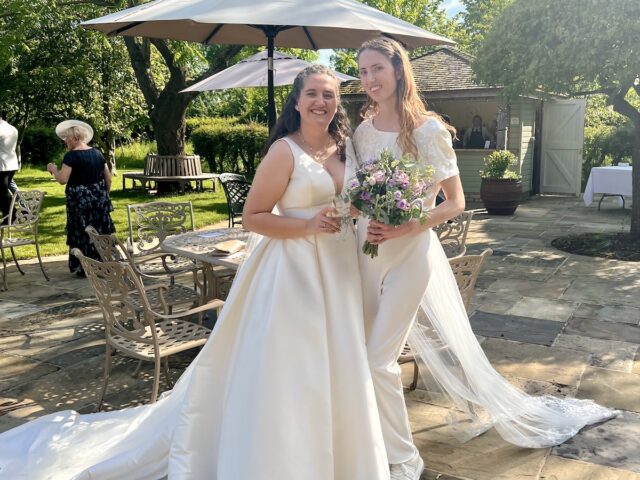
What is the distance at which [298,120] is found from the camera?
278 centimetres

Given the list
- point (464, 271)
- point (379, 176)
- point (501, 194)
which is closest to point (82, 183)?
point (464, 271)

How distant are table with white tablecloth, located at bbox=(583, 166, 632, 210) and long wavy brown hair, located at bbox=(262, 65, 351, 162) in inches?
426

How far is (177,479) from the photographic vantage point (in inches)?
107

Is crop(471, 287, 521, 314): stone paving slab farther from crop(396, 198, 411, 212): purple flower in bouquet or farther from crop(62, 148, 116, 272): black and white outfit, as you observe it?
crop(62, 148, 116, 272): black and white outfit

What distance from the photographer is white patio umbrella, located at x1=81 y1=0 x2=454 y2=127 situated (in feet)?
13.8

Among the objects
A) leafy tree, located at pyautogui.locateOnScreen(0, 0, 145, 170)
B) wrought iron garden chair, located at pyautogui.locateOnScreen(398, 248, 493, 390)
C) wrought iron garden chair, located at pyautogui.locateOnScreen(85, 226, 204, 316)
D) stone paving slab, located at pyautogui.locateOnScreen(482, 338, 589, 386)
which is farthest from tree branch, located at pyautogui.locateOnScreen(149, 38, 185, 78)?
wrought iron garden chair, located at pyautogui.locateOnScreen(398, 248, 493, 390)

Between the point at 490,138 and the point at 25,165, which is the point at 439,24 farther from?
the point at 25,165

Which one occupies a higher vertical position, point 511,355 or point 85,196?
point 85,196

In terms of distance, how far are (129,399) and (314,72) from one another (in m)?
2.48

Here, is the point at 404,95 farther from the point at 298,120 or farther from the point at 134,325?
the point at 134,325

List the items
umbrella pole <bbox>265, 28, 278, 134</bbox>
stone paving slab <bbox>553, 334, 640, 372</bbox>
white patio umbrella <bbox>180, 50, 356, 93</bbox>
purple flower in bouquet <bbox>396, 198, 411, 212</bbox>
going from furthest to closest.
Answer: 1. white patio umbrella <bbox>180, 50, 356, 93</bbox>
2. umbrella pole <bbox>265, 28, 278, 134</bbox>
3. stone paving slab <bbox>553, 334, 640, 372</bbox>
4. purple flower in bouquet <bbox>396, 198, 411, 212</bbox>

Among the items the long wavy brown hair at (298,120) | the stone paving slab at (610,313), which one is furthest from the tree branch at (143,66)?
the long wavy brown hair at (298,120)

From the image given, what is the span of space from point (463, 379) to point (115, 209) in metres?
10.6

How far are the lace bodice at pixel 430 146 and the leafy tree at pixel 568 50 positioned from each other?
5849 millimetres
